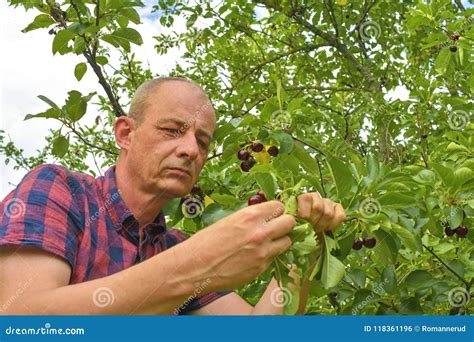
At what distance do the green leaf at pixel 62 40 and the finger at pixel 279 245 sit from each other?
1.34m

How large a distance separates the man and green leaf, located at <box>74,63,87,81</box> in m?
0.59

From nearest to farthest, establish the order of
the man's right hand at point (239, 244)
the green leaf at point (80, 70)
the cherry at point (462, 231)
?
the man's right hand at point (239, 244)
the cherry at point (462, 231)
the green leaf at point (80, 70)

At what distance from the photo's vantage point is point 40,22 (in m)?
2.41

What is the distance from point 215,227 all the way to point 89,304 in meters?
0.35

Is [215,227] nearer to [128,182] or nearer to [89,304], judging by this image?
[89,304]

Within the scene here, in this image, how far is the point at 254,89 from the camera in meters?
5.12

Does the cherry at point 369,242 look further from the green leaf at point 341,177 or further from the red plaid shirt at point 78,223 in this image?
the red plaid shirt at point 78,223

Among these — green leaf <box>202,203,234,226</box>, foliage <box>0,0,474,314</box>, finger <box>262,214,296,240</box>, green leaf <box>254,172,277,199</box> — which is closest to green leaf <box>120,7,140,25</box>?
foliage <box>0,0,474,314</box>

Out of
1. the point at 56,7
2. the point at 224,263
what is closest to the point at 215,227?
the point at 224,263

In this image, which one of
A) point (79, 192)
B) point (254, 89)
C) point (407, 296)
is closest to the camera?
point (79, 192)

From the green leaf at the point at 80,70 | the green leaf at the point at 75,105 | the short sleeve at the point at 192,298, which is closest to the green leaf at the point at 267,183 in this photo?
the short sleeve at the point at 192,298

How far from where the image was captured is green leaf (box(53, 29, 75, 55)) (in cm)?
226

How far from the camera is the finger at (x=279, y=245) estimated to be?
4.50ft

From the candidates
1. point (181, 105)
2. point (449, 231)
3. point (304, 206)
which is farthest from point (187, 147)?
point (449, 231)
